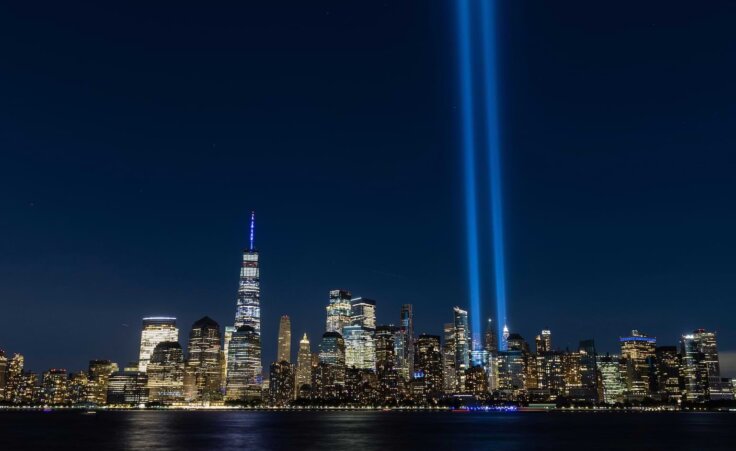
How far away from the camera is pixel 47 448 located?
86.9 m

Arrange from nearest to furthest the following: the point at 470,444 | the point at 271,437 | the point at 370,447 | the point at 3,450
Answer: the point at 3,450 → the point at 370,447 → the point at 470,444 → the point at 271,437

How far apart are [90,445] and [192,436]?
64.0 feet

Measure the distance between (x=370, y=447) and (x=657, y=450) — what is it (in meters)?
33.6

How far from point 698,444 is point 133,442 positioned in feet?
246

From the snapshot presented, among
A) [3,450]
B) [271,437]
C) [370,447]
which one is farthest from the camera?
[271,437]

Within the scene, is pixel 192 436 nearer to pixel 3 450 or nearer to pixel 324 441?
pixel 324 441

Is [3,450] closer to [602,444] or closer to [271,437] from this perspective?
[271,437]

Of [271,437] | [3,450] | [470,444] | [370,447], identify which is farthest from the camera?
[271,437]

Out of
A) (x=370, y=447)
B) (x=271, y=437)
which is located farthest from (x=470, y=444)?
(x=271, y=437)

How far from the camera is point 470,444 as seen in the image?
94.6m

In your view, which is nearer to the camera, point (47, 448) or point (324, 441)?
A: point (47, 448)

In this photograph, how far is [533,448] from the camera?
91875 mm

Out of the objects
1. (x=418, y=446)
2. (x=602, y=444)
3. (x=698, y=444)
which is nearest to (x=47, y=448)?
(x=418, y=446)

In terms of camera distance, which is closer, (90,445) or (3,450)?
(3,450)
